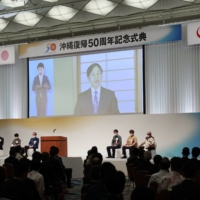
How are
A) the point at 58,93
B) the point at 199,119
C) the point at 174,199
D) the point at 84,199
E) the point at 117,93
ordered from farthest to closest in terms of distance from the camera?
the point at 58,93 → the point at 117,93 → the point at 199,119 → the point at 84,199 → the point at 174,199

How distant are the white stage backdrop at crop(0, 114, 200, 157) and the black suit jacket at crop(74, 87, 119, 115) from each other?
385 mm

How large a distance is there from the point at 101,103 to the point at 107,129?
102 centimetres

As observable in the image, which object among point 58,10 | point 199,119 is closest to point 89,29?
point 58,10

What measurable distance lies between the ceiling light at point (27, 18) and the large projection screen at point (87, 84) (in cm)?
145

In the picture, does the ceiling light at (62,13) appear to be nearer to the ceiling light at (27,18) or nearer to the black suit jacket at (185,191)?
the ceiling light at (27,18)

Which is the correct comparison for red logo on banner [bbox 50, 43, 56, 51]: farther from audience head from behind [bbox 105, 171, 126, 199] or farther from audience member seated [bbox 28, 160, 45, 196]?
audience head from behind [bbox 105, 171, 126, 199]

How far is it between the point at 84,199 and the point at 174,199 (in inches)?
33.8

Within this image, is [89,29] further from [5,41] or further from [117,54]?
[5,41]

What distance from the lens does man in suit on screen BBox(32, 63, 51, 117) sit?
15.1 meters

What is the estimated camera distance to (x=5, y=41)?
16.6 meters

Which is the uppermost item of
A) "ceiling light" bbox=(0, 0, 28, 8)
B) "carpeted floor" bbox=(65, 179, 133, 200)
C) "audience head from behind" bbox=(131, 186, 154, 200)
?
"ceiling light" bbox=(0, 0, 28, 8)

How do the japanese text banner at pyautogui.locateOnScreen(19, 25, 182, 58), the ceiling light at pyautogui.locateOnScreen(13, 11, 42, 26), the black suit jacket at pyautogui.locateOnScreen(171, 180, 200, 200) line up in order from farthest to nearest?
1. the ceiling light at pyautogui.locateOnScreen(13, 11, 42, 26)
2. the japanese text banner at pyautogui.locateOnScreen(19, 25, 182, 58)
3. the black suit jacket at pyautogui.locateOnScreen(171, 180, 200, 200)

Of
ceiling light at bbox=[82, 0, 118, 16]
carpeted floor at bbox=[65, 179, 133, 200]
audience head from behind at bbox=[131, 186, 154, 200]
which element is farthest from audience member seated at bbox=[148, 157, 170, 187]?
ceiling light at bbox=[82, 0, 118, 16]

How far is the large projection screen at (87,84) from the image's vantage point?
13781 millimetres
